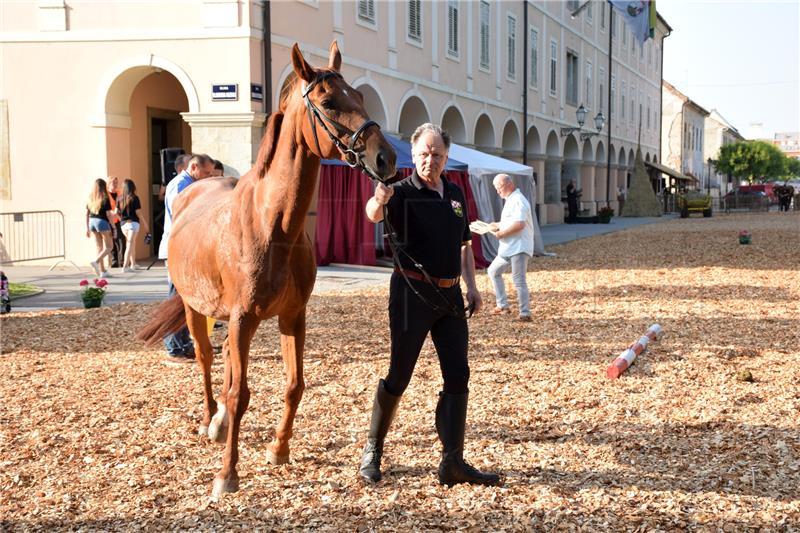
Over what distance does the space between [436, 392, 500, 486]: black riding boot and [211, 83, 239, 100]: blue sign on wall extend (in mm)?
11640

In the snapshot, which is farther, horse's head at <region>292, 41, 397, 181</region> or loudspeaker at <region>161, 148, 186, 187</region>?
loudspeaker at <region>161, 148, 186, 187</region>

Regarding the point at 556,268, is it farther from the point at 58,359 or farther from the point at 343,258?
the point at 58,359

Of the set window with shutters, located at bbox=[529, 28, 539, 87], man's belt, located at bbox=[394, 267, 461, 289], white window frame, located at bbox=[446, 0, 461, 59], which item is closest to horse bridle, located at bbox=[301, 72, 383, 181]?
man's belt, located at bbox=[394, 267, 461, 289]

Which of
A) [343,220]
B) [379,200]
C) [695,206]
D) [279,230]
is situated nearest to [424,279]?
[379,200]

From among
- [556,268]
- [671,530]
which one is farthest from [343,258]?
[671,530]

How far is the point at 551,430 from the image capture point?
5.21 metres

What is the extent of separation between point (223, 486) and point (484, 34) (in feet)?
80.0

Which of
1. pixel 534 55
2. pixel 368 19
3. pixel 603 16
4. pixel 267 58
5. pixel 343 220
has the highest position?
pixel 603 16

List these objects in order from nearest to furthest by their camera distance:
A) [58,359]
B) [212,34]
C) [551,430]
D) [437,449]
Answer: [437,449] → [551,430] → [58,359] → [212,34]

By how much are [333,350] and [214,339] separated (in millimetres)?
1413

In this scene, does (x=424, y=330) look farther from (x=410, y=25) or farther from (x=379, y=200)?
(x=410, y=25)

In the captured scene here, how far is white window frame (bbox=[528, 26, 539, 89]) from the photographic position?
3134 cm

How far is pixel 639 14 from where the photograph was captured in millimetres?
27547

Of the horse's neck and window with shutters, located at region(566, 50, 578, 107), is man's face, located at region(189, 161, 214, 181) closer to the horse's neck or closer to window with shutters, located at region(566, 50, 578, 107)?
the horse's neck
